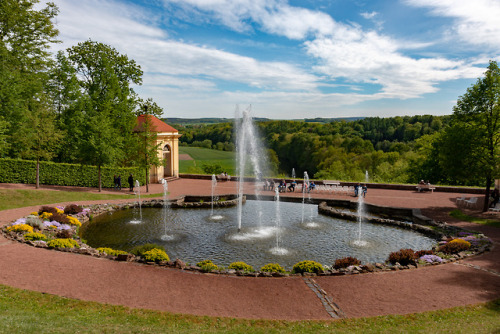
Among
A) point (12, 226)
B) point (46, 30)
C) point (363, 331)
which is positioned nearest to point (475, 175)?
point (363, 331)

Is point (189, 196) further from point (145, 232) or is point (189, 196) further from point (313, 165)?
point (313, 165)

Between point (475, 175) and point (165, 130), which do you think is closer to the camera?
point (475, 175)

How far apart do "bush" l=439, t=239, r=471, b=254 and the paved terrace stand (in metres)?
0.90

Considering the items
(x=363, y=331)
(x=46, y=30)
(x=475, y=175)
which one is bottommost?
(x=363, y=331)

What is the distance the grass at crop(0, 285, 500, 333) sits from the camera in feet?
24.2

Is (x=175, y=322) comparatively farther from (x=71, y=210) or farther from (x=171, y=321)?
(x=71, y=210)

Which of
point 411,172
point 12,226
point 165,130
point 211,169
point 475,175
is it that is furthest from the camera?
point 211,169

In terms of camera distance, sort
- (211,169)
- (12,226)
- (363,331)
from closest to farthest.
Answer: (363,331), (12,226), (211,169)

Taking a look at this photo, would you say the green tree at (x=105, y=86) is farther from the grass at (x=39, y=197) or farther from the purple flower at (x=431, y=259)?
the purple flower at (x=431, y=259)

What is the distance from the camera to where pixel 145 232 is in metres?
17.7

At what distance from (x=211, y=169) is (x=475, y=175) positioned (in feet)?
122

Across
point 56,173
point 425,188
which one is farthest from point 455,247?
point 56,173

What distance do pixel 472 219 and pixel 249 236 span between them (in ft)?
46.5

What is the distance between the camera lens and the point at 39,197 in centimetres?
2384
